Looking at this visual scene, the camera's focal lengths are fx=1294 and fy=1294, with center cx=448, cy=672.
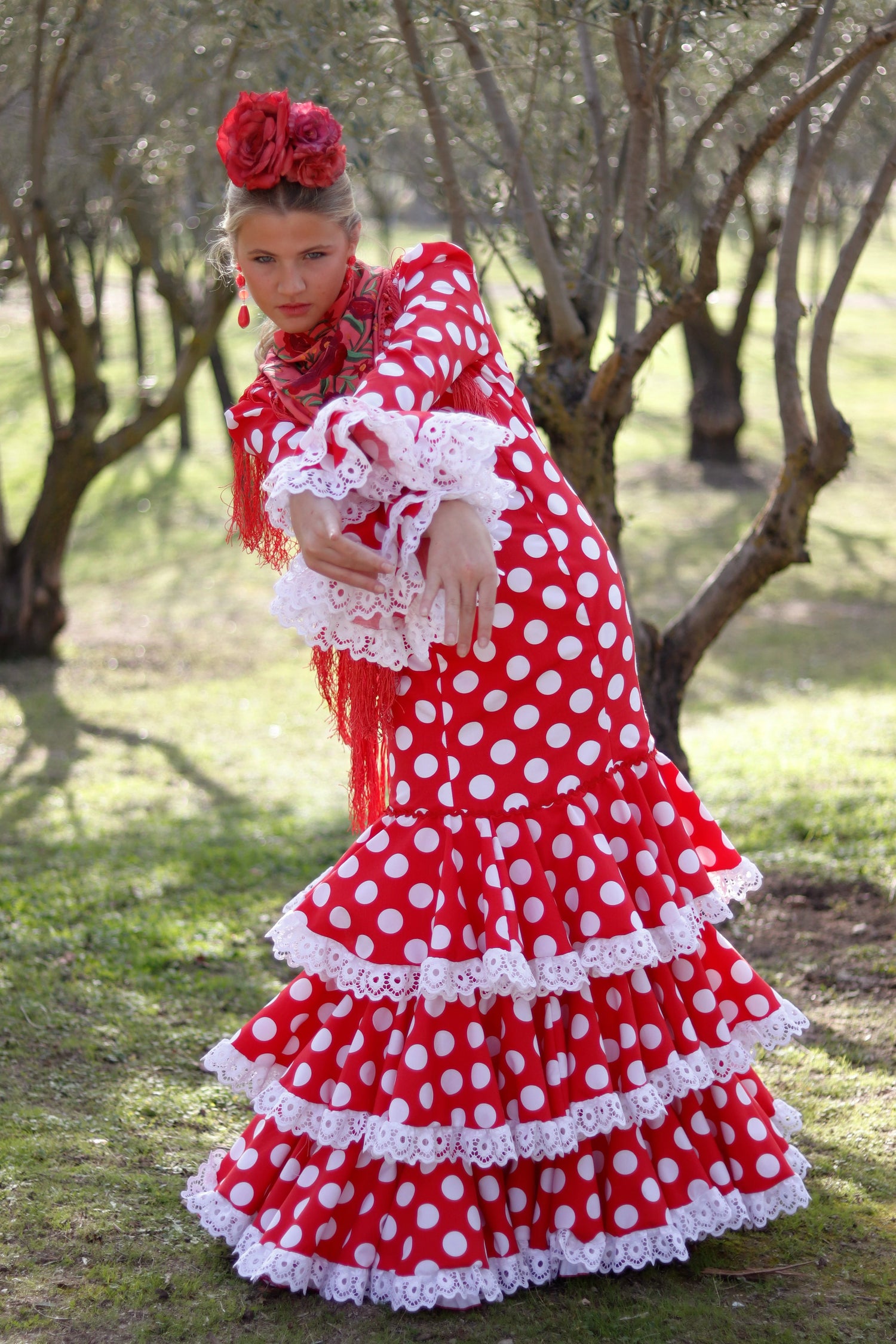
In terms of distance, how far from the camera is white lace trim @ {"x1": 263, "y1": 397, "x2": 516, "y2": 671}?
6.47ft

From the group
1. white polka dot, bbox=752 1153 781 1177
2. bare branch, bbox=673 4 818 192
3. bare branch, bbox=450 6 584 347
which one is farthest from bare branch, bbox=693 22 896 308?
white polka dot, bbox=752 1153 781 1177

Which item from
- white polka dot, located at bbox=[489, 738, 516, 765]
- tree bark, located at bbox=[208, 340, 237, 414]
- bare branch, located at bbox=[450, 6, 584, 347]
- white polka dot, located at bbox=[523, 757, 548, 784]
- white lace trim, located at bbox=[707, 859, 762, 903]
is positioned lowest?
white lace trim, located at bbox=[707, 859, 762, 903]

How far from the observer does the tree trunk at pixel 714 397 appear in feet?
46.5

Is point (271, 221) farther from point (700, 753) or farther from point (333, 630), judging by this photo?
point (700, 753)

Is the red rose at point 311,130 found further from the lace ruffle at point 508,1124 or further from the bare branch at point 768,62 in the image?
the bare branch at point 768,62

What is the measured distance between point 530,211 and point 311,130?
1.87 m

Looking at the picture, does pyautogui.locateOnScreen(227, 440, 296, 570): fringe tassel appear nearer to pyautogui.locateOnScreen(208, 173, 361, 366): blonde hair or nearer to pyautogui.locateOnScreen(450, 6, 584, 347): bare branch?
pyautogui.locateOnScreen(208, 173, 361, 366): blonde hair

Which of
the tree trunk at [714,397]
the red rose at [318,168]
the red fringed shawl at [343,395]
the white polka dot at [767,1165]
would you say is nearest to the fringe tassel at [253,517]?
the red fringed shawl at [343,395]

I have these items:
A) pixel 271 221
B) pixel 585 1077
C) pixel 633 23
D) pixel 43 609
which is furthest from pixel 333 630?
pixel 43 609

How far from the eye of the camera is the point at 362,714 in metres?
2.38

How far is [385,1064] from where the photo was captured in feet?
7.50

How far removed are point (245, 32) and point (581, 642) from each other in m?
2.93

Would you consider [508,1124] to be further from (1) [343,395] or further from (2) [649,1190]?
(1) [343,395]

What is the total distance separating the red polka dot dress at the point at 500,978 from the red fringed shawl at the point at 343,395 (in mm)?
42
